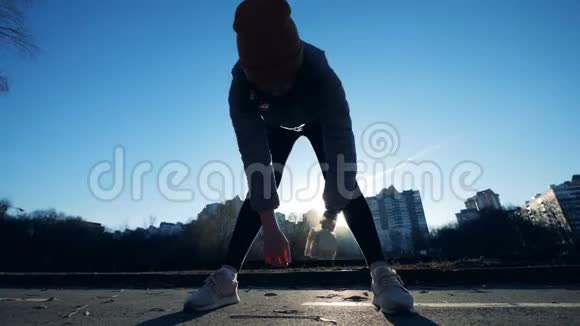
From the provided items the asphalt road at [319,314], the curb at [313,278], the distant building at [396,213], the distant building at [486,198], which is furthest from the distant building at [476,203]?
the asphalt road at [319,314]

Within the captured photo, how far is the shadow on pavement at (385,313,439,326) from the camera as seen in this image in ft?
5.08

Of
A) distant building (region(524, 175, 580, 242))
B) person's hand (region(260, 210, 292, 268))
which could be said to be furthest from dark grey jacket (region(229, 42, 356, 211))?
distant building (region(524, 175, 580, 242))

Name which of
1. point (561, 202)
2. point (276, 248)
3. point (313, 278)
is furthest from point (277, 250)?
point (561, 202)

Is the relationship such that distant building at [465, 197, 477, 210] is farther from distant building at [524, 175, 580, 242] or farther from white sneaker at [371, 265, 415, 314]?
white sneaker at [371, 265, 415, 314]

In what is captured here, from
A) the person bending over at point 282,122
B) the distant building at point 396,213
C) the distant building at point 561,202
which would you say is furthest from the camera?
the distant building at point 396,213

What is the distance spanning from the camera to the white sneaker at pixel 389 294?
69.9 inches

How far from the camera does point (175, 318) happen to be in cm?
184

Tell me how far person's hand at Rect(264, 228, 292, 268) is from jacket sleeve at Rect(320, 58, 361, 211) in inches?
16.7

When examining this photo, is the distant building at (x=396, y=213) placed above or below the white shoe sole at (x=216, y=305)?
above

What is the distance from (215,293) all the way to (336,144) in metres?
1.25

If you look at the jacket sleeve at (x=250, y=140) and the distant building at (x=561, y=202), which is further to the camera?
the distant building at (x=561, y=202)

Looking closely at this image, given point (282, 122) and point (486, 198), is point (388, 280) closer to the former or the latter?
point (282, 122)

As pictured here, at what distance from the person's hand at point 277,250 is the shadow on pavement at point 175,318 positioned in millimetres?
644

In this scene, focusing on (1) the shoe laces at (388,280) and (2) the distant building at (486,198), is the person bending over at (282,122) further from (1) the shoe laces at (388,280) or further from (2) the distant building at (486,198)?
(2) the distant building at (486,198)
